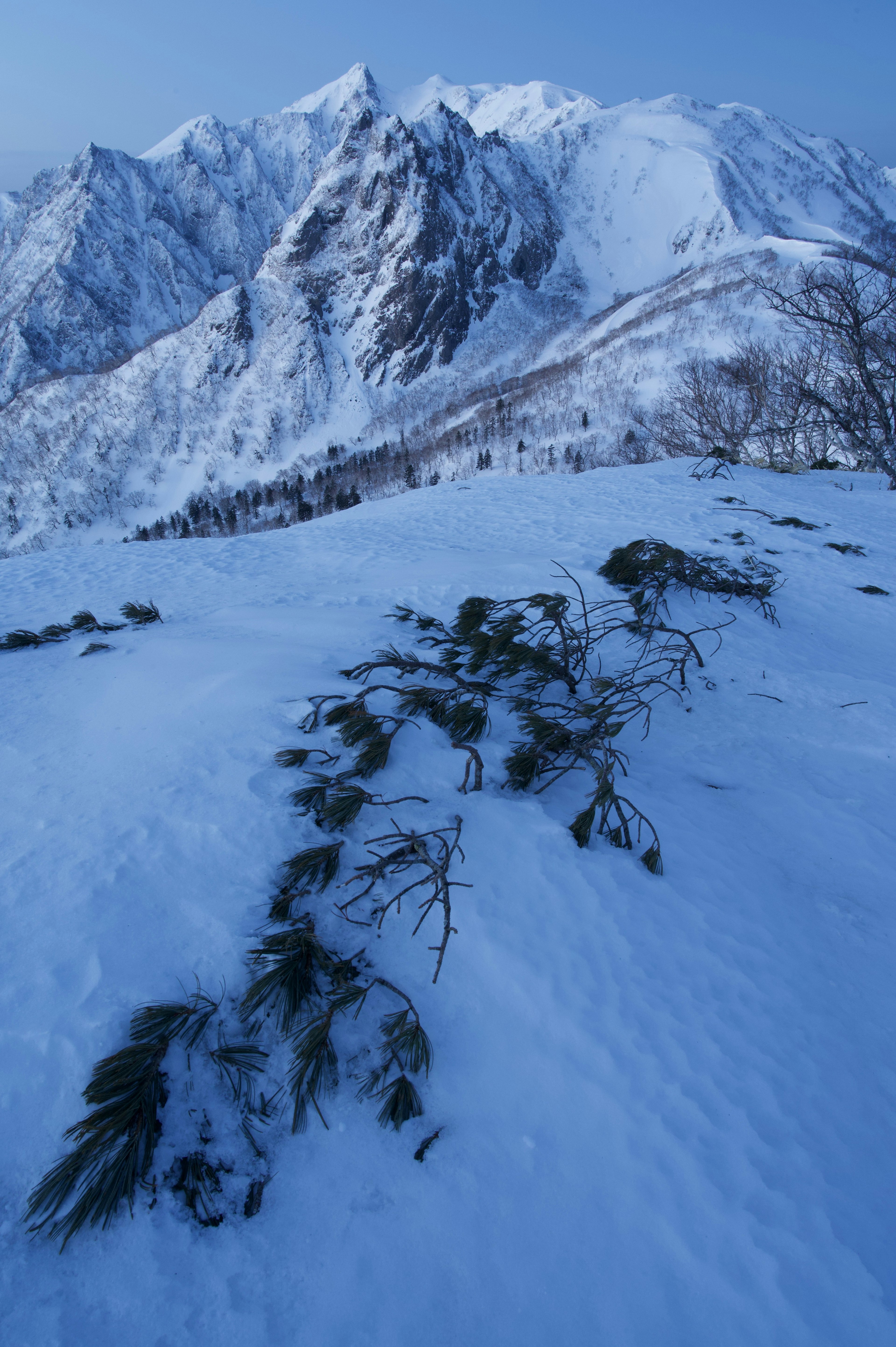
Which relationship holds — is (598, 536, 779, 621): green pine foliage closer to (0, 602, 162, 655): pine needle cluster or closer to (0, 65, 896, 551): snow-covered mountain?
(0, 602, 162, 655): pine needle cluster

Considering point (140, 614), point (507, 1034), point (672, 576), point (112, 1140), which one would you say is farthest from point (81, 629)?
point (672, 576)

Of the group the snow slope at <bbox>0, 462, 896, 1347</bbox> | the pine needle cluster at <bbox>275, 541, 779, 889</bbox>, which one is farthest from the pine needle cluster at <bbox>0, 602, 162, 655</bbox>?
the pine needle cluster at <bbox>275, 541, 779, 889</bbox>

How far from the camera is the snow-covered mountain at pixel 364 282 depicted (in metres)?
107

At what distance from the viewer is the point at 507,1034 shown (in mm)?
1668

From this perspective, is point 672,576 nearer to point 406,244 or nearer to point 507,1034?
point 507,1034

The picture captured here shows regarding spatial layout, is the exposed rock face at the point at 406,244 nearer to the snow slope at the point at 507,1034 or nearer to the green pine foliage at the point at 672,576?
the green pine foliage at the point at 672,576

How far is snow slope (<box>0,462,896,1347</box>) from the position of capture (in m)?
1.22

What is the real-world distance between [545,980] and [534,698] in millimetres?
1920

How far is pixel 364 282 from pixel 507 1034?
155622mm

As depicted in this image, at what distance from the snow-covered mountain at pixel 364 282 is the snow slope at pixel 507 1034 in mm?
110047

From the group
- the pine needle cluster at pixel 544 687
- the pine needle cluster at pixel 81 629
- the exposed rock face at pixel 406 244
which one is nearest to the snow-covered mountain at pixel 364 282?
the exposed rock face at pixel 406 244

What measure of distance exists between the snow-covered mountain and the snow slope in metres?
110

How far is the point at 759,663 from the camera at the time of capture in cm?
430

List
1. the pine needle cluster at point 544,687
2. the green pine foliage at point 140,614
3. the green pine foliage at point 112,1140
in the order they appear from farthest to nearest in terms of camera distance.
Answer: the green pine foliage at point 140,614 < the pine needle cluster at point 544,687 < the green pine foliage at point 112,1140
